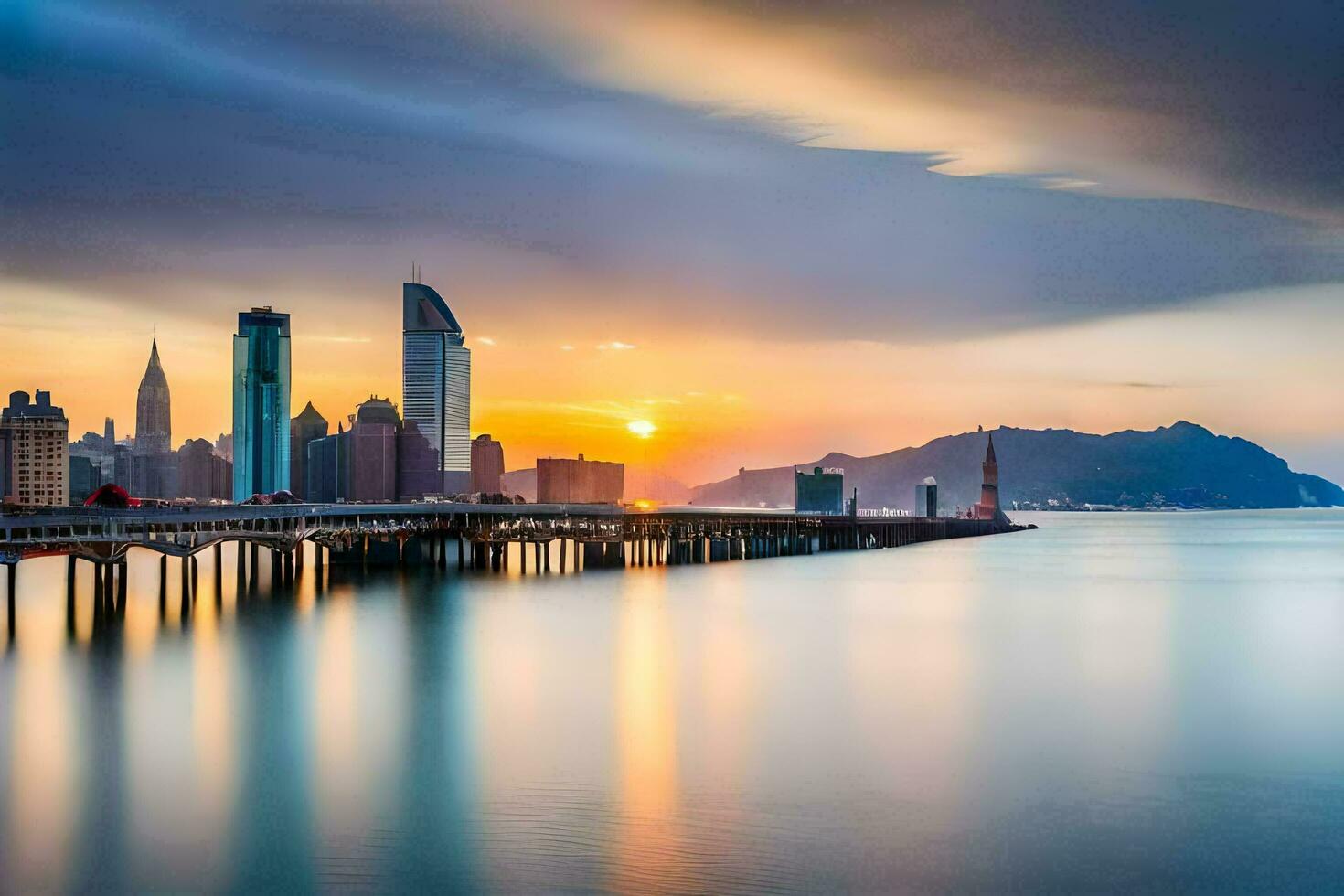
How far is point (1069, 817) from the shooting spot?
21703 millimetres

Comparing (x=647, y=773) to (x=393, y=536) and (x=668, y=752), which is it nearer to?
(x=668, y=752)

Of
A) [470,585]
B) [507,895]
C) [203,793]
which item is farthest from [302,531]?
[507,895]

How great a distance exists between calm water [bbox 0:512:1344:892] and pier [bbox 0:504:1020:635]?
5.99m

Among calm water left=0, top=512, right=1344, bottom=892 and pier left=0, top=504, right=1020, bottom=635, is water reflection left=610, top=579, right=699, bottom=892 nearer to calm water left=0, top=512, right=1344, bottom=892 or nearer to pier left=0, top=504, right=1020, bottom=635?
calm water left=0, top=512, right=1344, bottom=892

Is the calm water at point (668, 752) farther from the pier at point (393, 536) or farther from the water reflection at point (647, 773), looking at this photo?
the pier at point (393, 536)

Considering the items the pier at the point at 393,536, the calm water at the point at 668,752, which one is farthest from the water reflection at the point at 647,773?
the pier at the point at 393,536

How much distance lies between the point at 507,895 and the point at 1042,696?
22645 mm

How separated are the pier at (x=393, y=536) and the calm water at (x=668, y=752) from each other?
5990 mm

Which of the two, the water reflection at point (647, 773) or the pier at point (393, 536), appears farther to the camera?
the pier at point (393, 536)

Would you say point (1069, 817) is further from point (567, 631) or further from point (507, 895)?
point (567, 631)

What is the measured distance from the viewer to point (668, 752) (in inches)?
1070

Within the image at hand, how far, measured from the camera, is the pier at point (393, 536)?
205ft

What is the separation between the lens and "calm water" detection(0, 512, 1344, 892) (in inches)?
752

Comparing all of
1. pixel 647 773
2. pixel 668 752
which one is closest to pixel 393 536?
pixel 668 752
